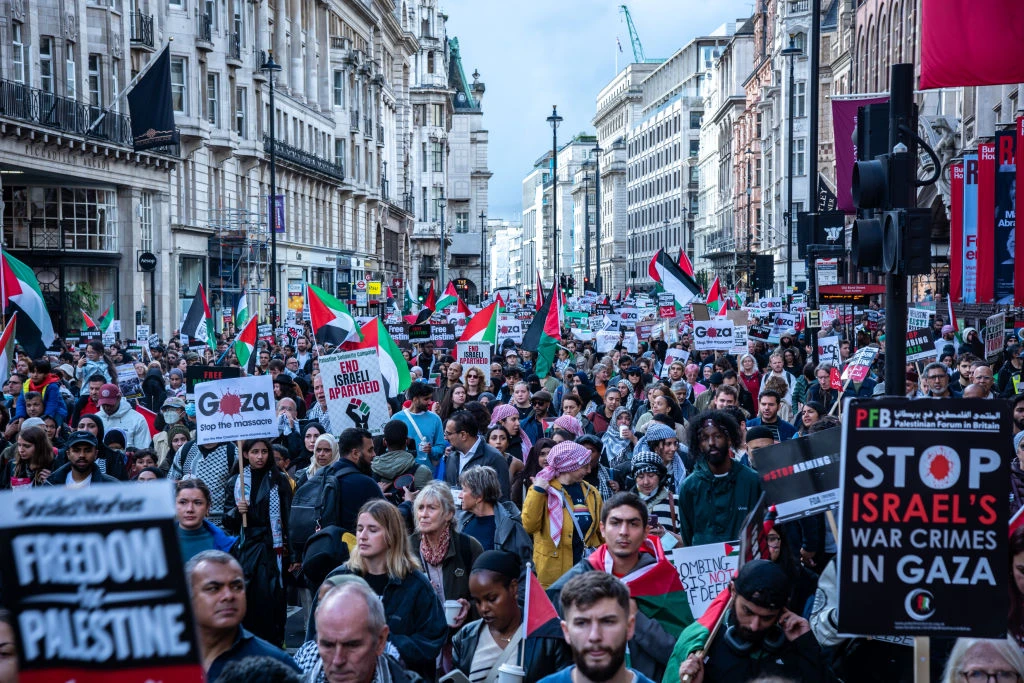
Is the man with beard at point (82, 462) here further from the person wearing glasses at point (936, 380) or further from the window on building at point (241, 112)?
the window on building at point (241, 112)

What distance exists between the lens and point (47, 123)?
112ft

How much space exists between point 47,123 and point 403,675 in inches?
1249

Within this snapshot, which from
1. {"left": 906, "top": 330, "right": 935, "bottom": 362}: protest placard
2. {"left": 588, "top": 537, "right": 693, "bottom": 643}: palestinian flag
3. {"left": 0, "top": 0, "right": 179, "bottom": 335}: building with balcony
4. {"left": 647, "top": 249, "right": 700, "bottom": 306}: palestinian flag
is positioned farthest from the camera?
{"left": 0, "top": 0, "right": 179, "bottom": 335}: building with balcony

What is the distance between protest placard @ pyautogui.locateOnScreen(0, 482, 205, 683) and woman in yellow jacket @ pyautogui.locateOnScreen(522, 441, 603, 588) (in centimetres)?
501

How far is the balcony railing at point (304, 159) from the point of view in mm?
55322

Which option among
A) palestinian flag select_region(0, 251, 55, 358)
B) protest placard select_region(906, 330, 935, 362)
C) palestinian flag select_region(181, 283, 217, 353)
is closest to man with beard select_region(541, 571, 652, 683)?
protest placard select_region(906, 330, 935, 362)

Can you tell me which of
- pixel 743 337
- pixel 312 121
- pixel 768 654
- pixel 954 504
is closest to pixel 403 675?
pixel 768 654

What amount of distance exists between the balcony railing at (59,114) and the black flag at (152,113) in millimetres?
1710

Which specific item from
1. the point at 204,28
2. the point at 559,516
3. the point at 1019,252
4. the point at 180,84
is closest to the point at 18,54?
the point at 180,84

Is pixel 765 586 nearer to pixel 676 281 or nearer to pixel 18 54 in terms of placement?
pixel 676 281

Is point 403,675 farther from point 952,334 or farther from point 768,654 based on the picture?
point 952,334

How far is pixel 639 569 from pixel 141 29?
38.3 metres

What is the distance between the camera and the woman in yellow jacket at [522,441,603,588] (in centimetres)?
812

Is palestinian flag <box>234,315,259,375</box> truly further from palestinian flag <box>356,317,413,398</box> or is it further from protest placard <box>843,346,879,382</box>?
protest placard <box>843,346,879,382</box>
